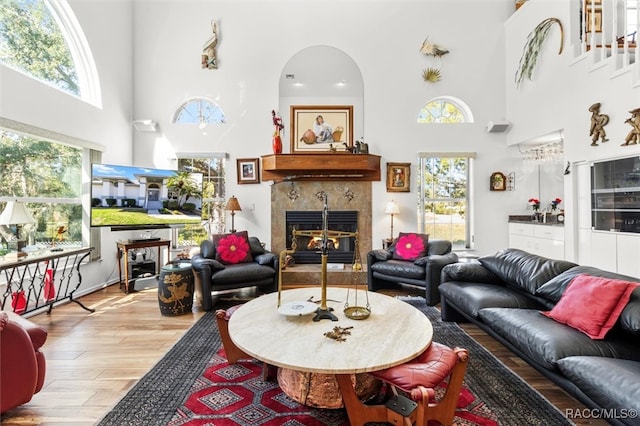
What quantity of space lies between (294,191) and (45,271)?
3.51m

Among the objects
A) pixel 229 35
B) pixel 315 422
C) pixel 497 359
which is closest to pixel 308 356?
pixel 315 422

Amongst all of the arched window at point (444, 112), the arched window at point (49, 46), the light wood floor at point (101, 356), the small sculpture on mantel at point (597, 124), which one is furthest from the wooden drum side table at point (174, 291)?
the small sculpture on mantel at point (597, 124)

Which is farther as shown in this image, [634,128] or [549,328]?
[634,128]

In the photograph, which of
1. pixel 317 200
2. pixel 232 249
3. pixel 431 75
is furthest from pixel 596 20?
pixel 232 249

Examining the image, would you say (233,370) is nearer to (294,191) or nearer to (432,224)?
(294,191)

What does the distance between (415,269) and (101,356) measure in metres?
3.40

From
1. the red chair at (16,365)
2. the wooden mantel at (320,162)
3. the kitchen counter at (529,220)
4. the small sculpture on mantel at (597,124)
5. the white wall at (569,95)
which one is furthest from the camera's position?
the wooden mantel at (320,162)

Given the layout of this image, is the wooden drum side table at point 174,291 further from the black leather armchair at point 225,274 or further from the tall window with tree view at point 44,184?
the tall window with tree view at point 44,184

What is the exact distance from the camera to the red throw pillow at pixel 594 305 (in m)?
1.86

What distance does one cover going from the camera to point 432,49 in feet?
17.6

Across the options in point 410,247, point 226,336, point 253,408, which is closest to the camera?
point 253,408

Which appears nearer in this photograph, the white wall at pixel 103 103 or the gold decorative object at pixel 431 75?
the white wall at pixel 103 103

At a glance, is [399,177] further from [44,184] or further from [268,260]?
[44,184]

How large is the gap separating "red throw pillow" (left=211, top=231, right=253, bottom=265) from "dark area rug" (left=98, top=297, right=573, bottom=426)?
1.71 metres
